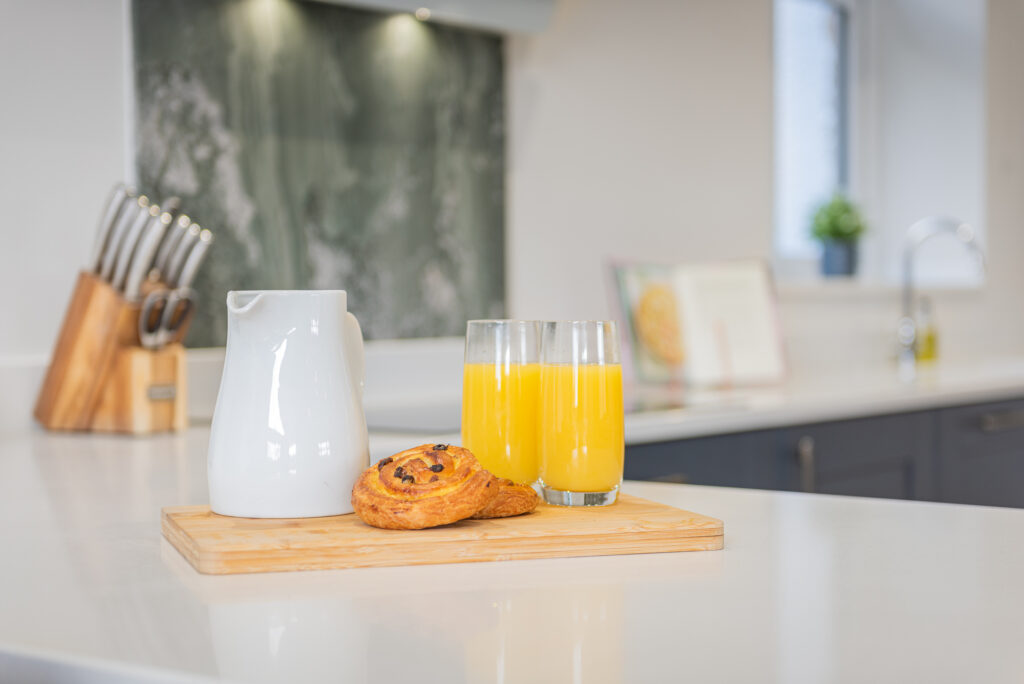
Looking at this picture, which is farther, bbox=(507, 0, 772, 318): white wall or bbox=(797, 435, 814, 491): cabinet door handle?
bbox=(507, 0, 772, 318): white wall

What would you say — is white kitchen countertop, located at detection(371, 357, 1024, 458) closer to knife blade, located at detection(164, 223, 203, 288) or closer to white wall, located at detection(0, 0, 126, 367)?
knife blade, located at detection(164, 223, 203, 288)

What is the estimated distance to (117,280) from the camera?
1643mm

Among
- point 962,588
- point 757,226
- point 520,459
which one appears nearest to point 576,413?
point 520,459

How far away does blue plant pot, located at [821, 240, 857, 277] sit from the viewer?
10.8ft

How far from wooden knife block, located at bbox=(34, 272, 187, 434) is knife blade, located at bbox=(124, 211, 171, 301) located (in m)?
0.02

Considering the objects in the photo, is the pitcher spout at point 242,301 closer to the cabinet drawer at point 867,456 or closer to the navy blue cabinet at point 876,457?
the navy blue cabinet at point 876,457

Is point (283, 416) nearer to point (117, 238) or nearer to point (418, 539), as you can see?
point (418, 539)

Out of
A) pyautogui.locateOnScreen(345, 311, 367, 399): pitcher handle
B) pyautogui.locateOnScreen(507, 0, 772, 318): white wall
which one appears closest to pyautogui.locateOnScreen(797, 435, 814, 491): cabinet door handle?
pyautogui.locateOnScreen(507, 0, 772, 318): white wall

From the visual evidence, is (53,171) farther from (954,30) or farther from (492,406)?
(954,30)

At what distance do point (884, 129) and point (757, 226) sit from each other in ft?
3.19

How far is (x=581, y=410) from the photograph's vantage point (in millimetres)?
878

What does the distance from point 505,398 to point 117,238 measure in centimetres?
99

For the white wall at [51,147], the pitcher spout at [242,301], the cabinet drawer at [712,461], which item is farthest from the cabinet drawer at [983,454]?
the pitcher spout at [242,301]

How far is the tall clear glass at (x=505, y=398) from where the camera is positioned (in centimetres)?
92
